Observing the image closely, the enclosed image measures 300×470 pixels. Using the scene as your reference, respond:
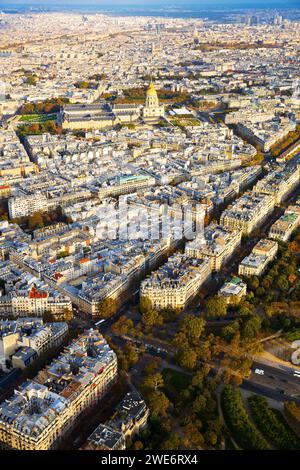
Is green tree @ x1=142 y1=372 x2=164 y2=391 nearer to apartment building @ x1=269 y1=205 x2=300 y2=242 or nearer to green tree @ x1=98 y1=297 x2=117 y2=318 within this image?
green tree @ x1=98 y1=297 x2=117 y2=318

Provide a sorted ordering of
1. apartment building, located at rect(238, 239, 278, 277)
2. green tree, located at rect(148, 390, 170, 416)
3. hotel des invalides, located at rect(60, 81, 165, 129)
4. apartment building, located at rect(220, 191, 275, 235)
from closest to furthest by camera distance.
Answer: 1. green tree, located at rect(148, 390, 170, 416)
2. apartment building, located at rect(238, 239, 278, 277)
3. apartment building, located at rect(220, 191, 275, 235)
4. hotel des invalides, located at rect(60, 81, 165, 129)

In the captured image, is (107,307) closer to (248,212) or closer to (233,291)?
(233,291)

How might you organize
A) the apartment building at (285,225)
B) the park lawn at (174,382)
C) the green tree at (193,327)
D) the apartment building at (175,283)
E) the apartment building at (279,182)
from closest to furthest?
the park lawn at (174,382)
the green tree at (193,327)
the apartment building at (175,283)
the apartment building at (285,225)
the apartment building at (279,182)

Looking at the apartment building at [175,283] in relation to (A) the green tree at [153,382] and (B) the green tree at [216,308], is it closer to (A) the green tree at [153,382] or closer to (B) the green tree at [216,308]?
(B) the green tree at [216,308]

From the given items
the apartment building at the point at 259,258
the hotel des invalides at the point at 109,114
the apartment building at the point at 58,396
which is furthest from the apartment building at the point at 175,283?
the hotel des invalides at the point at 109,114

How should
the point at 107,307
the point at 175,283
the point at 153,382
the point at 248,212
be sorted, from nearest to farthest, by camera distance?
1. the point at 153,382
2. the point at 107,307
3. the point at 175,283
4. the point at 248,212

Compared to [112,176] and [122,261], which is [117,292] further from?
[112,176]

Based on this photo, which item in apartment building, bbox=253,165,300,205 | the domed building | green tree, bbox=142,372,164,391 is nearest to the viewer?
green tree, bbox=142,372,164,391

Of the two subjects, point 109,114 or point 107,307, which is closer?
point 107,307

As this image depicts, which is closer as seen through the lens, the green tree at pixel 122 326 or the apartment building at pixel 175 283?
the green tree at pixel 122 326

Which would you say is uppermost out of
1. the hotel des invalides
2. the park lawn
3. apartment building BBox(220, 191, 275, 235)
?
the hotel des invalides

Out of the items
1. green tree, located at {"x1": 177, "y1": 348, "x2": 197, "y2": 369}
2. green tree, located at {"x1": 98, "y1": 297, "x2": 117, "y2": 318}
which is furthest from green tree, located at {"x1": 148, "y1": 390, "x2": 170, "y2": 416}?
green tree, located at {"x1": 98, "y1": 297, "x2": 117, "y2": 318}

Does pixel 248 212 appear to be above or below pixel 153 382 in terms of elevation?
above

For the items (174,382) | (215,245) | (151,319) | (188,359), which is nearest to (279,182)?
(215,245)
